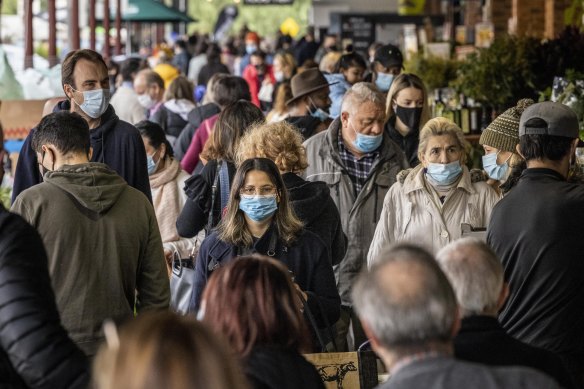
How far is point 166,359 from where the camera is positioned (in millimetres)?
3006

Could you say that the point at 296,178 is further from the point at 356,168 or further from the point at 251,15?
the point at 251,15

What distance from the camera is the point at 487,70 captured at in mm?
12812

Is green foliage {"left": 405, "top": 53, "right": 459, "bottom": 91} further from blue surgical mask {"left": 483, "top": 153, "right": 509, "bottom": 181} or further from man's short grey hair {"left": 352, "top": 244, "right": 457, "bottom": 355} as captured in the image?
man's short grey hair {"left": 352, "top": 244, "right": 457, "bottom": 355}

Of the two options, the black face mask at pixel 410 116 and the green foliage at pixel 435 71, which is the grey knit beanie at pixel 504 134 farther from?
the green foliage at pixel 435 71

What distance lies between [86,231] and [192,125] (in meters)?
5.55

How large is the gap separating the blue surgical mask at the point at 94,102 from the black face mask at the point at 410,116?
2.87 m

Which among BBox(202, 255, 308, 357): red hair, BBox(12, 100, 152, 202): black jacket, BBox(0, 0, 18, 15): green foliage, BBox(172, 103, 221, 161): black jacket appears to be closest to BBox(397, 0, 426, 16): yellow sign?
BBox(172, 103, 221, 161): black jacket

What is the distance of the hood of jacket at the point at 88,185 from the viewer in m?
5.68

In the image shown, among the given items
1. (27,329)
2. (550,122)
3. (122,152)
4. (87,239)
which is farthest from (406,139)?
(27,329)

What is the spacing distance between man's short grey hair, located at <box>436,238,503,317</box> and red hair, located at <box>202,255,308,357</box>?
1.84 feet

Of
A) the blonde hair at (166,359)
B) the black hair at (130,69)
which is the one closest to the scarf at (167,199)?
the blonde hair at (166,359)

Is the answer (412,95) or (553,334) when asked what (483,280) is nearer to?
(553,334)

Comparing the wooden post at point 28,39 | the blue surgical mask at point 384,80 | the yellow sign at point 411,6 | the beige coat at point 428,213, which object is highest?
the yellow sign at point 411,6

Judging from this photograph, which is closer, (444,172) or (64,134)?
(64,134)
